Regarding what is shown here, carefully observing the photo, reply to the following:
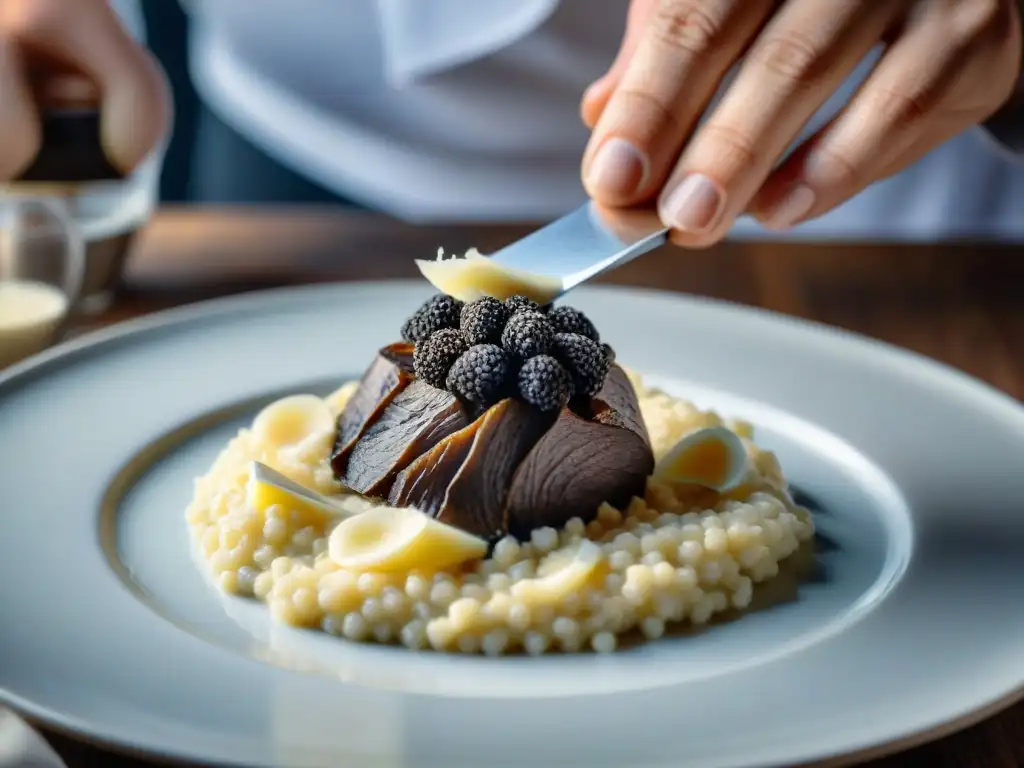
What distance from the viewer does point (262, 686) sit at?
61.7 inches

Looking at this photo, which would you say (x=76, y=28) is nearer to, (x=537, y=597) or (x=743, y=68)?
(x=743, y=68)

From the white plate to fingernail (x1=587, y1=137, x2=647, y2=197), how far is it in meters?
0.59

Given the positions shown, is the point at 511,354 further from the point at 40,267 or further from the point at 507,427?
the point at 40,267

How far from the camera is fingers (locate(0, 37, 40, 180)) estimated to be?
9.79 feet

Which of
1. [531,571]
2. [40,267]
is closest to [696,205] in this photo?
[531,571]

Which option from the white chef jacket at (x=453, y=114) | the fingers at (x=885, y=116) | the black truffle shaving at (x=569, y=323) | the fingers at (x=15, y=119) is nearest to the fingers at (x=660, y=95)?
the fingers at (x=885, y=116)

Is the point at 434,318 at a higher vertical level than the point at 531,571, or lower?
higher

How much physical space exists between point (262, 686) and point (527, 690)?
35cm

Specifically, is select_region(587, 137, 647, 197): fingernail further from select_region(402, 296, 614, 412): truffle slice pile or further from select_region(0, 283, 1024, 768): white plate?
select_region(0, 283, 1024, 768): white plate

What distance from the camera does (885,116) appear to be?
94.3 inches

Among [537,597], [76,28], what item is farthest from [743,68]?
[76,28]

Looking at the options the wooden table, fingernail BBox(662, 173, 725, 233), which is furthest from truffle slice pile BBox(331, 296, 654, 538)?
the wooden table

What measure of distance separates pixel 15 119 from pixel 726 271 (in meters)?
1.94

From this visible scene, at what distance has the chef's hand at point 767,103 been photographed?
7.54ft
